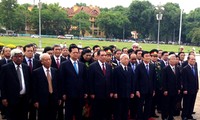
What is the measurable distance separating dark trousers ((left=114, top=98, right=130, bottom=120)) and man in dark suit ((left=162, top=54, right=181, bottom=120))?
1.26 m

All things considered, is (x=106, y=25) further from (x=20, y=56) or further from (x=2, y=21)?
(x=20, y=56)

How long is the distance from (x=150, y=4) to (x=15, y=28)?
4261cm

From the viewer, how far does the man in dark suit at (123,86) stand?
673cm

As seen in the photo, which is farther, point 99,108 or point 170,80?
point 170,80

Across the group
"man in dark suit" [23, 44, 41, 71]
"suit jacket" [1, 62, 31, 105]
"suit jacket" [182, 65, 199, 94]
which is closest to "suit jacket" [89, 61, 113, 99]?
"man in dark suit" [23, 44, 41, 71]

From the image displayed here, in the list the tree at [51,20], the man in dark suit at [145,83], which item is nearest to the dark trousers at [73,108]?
the man in dark suit at [145,83]

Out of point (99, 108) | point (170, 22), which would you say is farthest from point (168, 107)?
point (170, 22)

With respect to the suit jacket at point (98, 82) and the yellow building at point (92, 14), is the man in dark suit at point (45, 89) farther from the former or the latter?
the yellow building at point (92, 14)

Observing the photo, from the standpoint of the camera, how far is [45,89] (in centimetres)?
585

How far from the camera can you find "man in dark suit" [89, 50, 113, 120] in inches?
257

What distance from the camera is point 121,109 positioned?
22.7 ft

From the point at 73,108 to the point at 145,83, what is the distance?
1.91 metres

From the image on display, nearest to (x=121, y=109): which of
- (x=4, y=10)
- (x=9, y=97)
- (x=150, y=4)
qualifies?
(x=9, y=97)

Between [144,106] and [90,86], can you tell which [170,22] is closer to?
[144,106]
